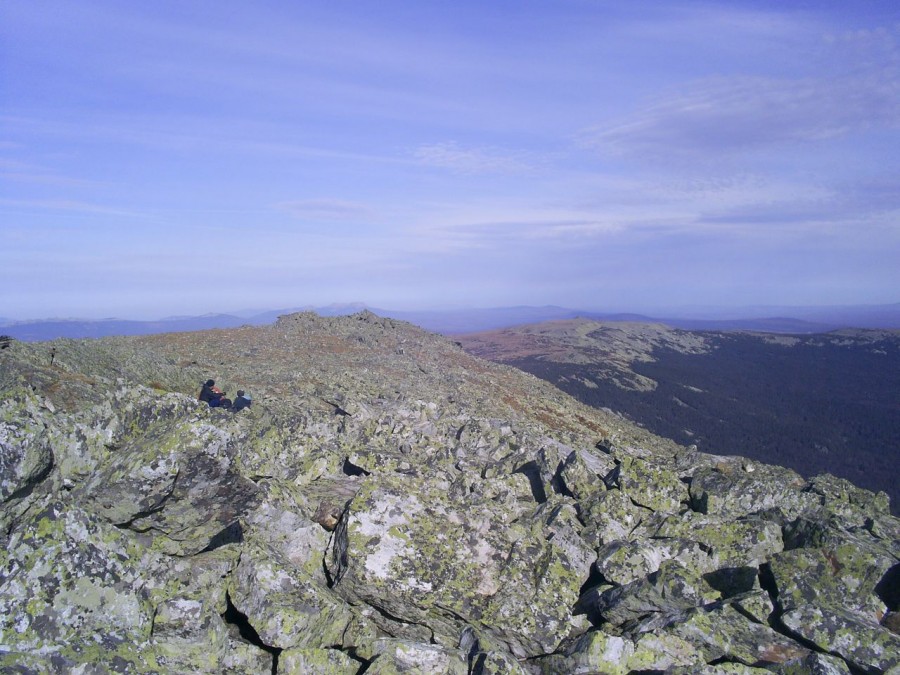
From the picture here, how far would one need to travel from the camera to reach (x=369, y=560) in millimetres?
7684

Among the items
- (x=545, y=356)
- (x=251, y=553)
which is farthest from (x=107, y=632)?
(x=545, y=356)

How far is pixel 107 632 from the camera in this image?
5.19m

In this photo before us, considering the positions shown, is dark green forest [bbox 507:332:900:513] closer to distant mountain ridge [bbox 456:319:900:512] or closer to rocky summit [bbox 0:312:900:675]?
distant mountain ridge [bbox 456:319:900:512]

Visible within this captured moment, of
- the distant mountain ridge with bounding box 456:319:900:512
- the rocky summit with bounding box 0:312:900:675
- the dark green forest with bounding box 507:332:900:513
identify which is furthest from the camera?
the distant mountain ridge with bounding box 456:319:900:512

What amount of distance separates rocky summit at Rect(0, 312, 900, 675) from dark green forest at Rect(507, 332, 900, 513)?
59834mm

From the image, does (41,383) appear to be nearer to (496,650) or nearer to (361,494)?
(361,494)

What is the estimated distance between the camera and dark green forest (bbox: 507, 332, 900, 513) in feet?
244

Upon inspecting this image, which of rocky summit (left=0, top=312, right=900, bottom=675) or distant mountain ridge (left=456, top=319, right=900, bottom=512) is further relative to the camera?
distant mountain ridge (left=456, top=319, right=900, bottom=512)

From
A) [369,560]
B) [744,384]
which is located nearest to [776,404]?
[744,384]

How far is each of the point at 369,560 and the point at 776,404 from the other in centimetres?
12105

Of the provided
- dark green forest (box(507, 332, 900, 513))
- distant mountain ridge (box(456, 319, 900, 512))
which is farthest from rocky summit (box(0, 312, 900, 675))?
distant mountain ridge (box(456, 319, 900, 512))

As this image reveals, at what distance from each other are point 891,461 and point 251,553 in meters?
95.6

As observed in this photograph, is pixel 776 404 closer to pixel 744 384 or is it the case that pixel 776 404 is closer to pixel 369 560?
pixel 744 384

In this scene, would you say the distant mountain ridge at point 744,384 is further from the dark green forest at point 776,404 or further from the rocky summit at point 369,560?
the rocky summit at point 369,560
